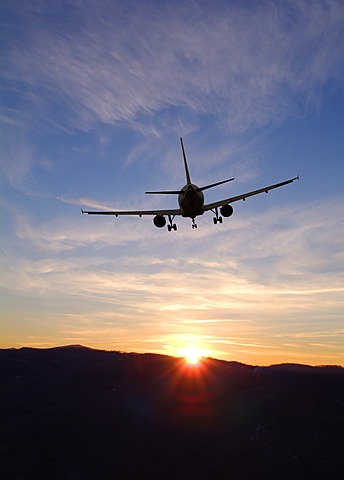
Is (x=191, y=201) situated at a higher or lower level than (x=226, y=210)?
higher

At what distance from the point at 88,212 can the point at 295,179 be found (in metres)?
30.5

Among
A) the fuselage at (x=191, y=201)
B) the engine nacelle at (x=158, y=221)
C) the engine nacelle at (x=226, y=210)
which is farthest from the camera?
the engine nacelle at (x=158, y=221)

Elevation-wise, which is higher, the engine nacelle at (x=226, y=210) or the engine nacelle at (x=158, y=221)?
the engine nacelle at (x=158, y=221)

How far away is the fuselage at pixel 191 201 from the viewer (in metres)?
56.0

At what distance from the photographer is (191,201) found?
56344 mm

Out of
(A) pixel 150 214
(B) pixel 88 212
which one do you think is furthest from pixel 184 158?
(B) pixel 88 212

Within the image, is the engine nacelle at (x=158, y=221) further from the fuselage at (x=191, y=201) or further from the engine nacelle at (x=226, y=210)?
the engine nacelle at (x=226, y=210)

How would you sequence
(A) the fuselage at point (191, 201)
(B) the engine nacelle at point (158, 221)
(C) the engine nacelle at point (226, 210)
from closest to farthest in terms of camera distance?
(A) the fuselage at point (191, 201) → (C) the engine nacelle at point (226, 210) → (B) the engine nacelle at point (158, 221)

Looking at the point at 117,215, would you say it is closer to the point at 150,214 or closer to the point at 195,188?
the point at 150,214

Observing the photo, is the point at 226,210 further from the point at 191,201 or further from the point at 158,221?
the point at 158,221

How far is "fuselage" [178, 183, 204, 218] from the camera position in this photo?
56000 mm

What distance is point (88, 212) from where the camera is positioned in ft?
200

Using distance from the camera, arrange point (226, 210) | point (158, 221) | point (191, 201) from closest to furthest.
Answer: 1. point (191, 201)
2. point (226, 210)
3. point (158, 221)

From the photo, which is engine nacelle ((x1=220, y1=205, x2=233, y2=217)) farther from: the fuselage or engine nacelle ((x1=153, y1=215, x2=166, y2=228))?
engine nacelle ((x1=153, y1=215, x2=166, y2=228))
